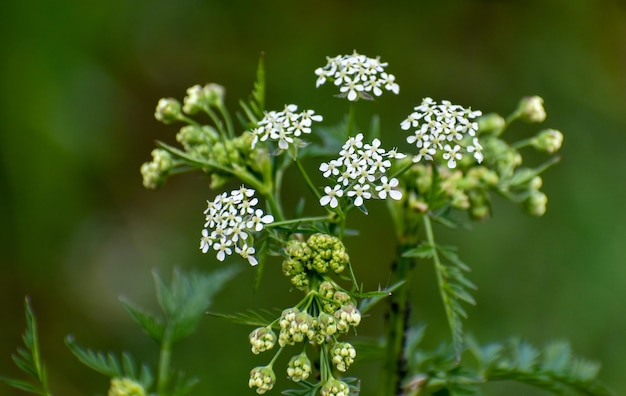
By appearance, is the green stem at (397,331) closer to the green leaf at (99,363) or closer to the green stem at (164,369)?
the green stem at (164,369)

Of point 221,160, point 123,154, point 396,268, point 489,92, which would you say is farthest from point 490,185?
point 123,154

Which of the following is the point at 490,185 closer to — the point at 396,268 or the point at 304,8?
the point at 396,268

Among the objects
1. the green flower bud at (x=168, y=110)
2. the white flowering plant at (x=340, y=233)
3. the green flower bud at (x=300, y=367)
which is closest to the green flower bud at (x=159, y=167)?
the white flowering plant at (x=340, y=233)

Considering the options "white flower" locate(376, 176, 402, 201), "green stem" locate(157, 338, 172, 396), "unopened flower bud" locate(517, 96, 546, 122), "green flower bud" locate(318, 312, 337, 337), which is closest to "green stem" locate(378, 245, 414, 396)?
"white flower" locate(376, 176, 402, 201)

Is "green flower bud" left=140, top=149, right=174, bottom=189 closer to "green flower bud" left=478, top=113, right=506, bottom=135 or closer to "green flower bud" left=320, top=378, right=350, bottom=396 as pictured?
"green flower bud" left=320, top=378, right=350, bottom=396

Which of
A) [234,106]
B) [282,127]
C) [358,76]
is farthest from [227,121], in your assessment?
[234,106]

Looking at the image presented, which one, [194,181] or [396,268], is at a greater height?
[194,181]

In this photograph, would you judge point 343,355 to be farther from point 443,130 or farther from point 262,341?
point 443,130
